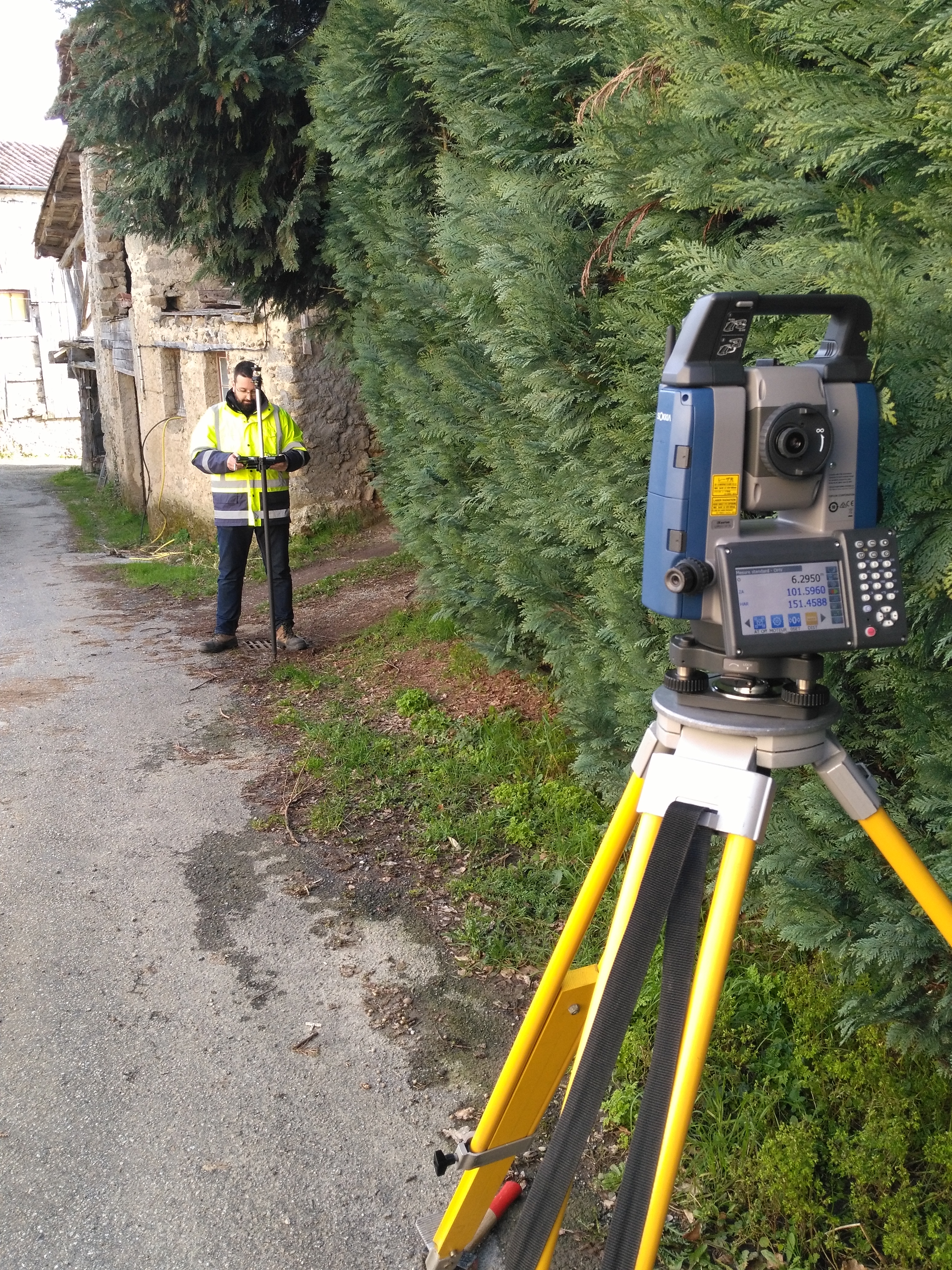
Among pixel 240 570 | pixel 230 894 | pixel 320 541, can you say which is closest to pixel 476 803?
pixel 230 894

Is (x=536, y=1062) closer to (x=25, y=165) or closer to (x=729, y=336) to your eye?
(x=729, y=336)

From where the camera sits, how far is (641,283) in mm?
3215

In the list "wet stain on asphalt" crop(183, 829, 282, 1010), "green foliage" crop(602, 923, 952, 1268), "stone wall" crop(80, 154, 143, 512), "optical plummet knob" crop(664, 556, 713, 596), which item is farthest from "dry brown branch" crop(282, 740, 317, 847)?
"stone wall" crop(80, 154, 143, 512)

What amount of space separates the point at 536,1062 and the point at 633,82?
8.65 ft

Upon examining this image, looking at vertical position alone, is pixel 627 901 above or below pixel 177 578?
above

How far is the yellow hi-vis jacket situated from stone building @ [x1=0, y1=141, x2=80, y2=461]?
32.5 m

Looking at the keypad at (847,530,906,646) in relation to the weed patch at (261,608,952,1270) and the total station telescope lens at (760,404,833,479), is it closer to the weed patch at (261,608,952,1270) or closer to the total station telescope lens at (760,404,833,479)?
the total station telescope lens at (760,404,833,479)

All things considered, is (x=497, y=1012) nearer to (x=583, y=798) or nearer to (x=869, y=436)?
(x=583, y=798)

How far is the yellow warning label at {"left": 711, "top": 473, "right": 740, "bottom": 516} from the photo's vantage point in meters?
1.83

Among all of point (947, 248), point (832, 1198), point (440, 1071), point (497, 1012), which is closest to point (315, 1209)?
point (440, 1071)

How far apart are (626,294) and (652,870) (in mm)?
2036

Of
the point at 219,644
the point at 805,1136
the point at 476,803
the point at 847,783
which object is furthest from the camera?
the point at 219,644

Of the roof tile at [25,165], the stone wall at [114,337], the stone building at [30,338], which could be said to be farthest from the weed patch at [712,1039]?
the roof tile at [25,165]

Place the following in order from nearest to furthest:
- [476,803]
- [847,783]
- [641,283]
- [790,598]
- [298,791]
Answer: [790,598] < [847,783] < [641,283] < [476,803] < [298,791]
